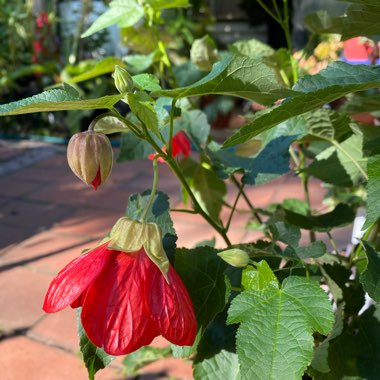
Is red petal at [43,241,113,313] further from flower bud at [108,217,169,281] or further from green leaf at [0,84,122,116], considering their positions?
green leaf at [0,84,122,116]

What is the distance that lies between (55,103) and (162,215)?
212 mm

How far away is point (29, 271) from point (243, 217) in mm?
773

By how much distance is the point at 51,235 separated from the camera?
180cm

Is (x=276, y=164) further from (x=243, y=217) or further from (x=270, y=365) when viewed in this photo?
(x=243, y=217)

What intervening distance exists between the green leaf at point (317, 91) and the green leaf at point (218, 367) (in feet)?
0.97

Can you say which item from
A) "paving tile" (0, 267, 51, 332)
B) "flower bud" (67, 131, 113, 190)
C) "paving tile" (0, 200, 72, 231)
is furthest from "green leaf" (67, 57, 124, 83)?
"paving tile" (0, 200, 72, 231)

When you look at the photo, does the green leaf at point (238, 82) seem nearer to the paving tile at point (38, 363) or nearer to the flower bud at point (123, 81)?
the flower bud at point (123, 81)

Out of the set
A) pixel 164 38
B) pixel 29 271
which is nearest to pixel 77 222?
pixel 29 271

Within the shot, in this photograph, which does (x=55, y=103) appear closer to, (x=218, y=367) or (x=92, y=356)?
(x=92, y=356)

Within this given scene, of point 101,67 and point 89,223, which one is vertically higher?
point 101,67

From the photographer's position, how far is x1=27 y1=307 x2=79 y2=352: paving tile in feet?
3.63

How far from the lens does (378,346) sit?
57cm

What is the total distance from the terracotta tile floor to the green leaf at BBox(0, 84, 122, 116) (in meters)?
0.73

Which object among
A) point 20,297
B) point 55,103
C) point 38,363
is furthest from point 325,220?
point 20,297
